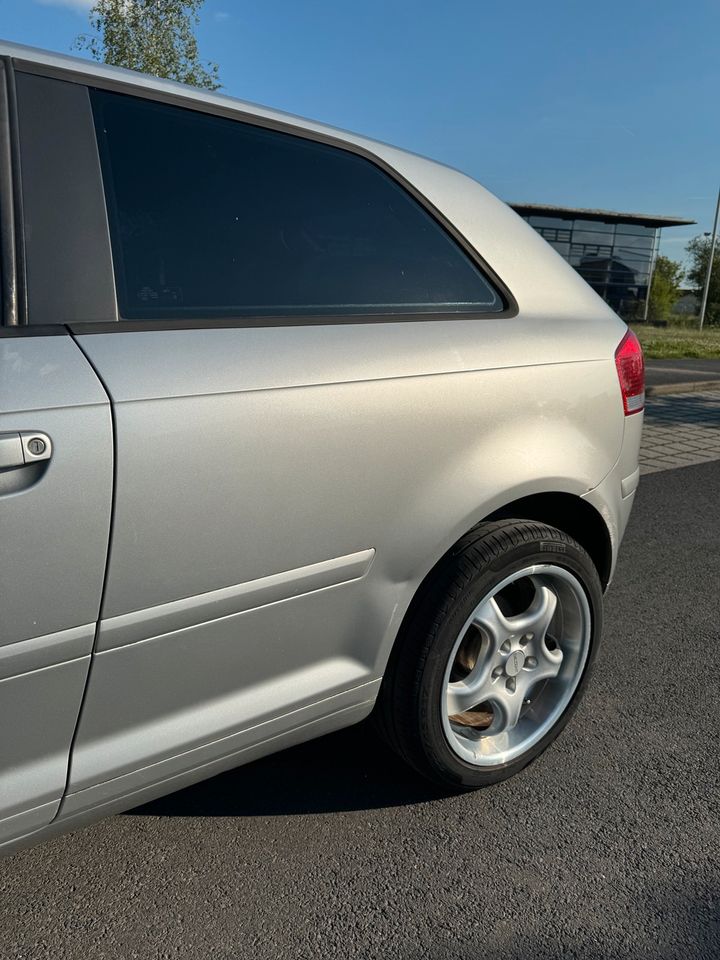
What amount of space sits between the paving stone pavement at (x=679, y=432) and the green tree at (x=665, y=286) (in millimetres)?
50538

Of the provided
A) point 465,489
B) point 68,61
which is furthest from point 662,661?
point 68,61

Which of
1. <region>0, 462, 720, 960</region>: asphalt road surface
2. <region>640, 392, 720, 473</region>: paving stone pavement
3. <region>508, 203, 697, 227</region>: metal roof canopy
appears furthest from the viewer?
<region>508, 203, 697, 227</region>: metal roof canopy

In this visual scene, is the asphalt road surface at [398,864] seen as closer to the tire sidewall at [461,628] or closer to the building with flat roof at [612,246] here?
the tire sidewall at [461,628]

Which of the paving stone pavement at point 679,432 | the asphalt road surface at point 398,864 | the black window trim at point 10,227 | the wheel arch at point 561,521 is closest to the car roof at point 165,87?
the black window trim at point 10,227

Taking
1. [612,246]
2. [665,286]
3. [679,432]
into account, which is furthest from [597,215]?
[679,432]

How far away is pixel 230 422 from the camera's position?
1555 millimetres

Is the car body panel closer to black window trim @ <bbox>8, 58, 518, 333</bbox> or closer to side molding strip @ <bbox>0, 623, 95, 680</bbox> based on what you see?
side molding strip @ <bbox>0, 623, 95, 680</bbox>

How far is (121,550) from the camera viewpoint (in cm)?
143

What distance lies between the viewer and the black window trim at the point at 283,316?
1.54 m

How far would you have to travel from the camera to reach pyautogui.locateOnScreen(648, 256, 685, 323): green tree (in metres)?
59.9

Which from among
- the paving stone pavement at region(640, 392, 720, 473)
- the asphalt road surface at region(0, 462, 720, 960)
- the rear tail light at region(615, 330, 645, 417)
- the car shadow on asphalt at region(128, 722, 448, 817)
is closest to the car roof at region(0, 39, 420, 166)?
the rear tail light at region(615, 330, 645, 417)

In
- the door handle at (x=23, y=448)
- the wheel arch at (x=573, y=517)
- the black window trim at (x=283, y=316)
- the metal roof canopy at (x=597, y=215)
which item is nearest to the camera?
the door handle at (x=23, y=448)

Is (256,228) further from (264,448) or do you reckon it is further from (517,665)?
(517,665)

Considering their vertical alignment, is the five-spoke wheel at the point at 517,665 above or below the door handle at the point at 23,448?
below
